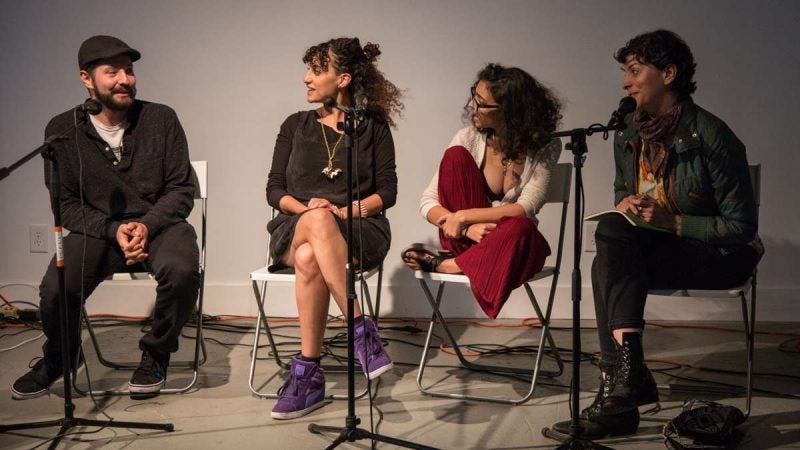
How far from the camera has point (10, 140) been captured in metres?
4.27

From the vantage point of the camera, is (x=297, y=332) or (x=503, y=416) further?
(x=297, y=332)

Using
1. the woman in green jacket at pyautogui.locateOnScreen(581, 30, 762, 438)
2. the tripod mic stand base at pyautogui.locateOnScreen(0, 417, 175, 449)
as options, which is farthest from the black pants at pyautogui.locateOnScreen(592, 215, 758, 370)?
the tripod mic stand base at pyautogui.locateOnScreen(0, 417, 175, 449)

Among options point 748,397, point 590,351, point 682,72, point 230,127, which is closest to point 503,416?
point 748,397

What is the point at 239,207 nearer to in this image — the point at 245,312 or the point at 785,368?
the point at 245,312

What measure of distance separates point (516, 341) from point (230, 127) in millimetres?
1849

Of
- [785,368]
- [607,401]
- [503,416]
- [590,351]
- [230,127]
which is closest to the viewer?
[607,401]

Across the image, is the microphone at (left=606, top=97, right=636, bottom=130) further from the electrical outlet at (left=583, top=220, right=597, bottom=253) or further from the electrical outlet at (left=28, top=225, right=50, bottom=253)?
the electrical outlet at (left=28, top=225, right=50, bottom=253)

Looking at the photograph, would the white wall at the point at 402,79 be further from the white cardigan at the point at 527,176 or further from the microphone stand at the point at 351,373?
the microphone stand at the point at 351,373

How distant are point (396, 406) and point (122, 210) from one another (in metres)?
1.29

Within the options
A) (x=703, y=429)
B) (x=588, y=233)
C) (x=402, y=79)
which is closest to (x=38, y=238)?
(x=402, y=79)

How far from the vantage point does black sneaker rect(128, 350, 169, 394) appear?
2.82m

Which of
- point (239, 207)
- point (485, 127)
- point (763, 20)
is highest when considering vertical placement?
point (763, 20)

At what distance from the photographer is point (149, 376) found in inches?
113

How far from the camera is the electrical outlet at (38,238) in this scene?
14.1 ft
